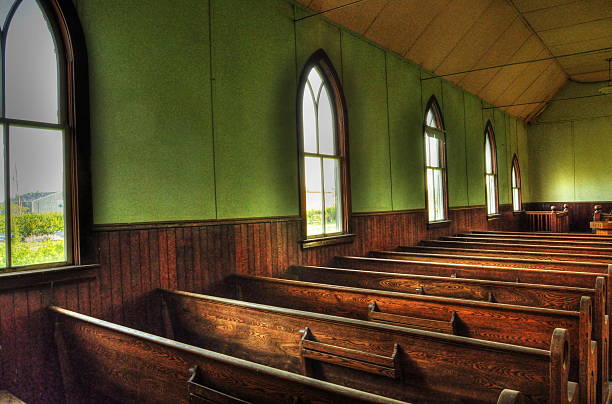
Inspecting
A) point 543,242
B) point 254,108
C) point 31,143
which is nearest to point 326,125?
point 254,108

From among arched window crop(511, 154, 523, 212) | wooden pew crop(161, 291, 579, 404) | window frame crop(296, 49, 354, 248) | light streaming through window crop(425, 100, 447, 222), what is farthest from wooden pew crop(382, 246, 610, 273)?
arched window crop(511, 154, 523, 212)

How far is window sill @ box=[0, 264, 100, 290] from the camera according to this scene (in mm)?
2719

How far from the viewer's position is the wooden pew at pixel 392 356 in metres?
1.83

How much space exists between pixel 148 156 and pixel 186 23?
121 cm

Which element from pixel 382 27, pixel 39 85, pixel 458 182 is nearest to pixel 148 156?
pixel 39 85

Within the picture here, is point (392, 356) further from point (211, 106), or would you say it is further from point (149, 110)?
point (211, 106)

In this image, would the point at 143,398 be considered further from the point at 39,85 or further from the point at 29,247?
the point at 39,85

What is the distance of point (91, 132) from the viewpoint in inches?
127

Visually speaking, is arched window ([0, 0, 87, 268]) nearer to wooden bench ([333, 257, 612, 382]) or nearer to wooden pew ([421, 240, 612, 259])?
wooden bench ([333, 257, 612, 382])

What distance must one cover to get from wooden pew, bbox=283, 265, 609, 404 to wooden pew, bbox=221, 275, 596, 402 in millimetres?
145

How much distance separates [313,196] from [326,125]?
0.95 meters

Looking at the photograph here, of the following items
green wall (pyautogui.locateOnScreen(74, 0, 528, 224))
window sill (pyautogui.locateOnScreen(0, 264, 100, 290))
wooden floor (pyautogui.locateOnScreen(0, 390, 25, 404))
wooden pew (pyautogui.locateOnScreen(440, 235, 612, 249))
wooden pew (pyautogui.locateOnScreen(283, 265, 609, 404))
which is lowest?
wooden floor (pyautogui.locateOnScreen(0, 390, 25, 404))

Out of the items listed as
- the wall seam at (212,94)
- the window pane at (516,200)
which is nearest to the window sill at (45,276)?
the wall seam at (212,94)

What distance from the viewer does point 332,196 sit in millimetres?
5695
